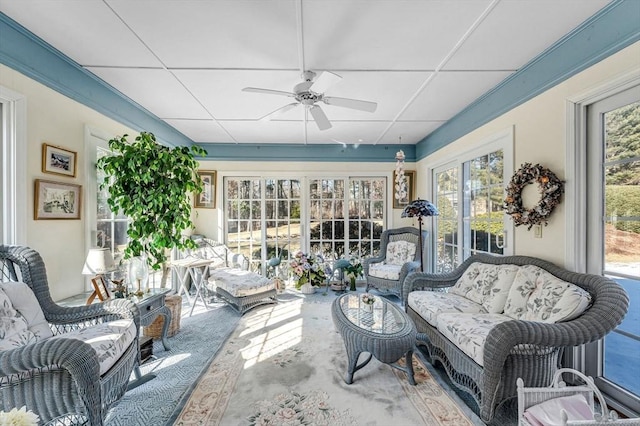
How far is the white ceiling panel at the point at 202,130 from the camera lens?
381 centimetres

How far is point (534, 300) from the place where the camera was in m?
2.08

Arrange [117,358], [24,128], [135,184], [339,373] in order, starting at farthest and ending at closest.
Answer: [135,184] → [339,373] → [24,128] → [117,358]

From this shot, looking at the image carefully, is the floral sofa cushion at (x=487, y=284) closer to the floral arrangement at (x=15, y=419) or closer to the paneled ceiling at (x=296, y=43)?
the paneled ceiling at (x=296, y=43)

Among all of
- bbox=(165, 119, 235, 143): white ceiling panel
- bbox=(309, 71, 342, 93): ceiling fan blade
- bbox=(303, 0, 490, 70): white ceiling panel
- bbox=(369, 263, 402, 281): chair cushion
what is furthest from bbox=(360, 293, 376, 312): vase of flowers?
bbox=(165, 119, 235, 143): white ceiling panel

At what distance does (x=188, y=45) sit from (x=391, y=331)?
2652 mm

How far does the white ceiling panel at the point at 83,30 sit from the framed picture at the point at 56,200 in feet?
3.43

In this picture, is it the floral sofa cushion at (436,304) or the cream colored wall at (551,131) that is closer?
the cream colored wall at (551,131)

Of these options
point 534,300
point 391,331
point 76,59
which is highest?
point 76,59

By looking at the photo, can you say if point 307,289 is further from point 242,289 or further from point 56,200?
point 56,200

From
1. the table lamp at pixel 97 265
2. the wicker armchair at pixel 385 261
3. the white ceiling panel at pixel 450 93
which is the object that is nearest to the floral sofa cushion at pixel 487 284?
the wicker armchair at pixel 385 261

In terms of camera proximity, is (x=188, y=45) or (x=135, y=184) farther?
(x=135, y=184)

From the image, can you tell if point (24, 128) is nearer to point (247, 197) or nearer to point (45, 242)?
point (45, 242)

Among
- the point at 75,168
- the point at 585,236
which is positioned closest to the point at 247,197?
the point at 75,168

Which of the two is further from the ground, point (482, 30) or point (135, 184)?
point (482, 30)
